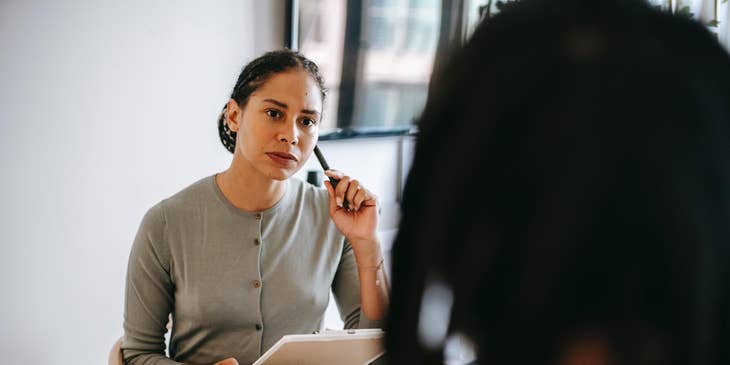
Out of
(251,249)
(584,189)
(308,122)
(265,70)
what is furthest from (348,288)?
(584,189)

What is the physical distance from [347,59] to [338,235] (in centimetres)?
90

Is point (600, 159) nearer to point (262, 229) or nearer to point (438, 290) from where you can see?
point (438, 290)

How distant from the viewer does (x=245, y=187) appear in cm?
129

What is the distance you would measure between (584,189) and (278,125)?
1.02 metres

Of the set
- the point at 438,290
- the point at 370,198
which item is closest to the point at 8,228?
the point at 370,198

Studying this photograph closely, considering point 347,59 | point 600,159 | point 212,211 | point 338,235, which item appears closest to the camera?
point 600,159

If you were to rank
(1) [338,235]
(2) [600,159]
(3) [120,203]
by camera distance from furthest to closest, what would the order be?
(3) [120,203]
(1) [338,235]
(2) [600,159]

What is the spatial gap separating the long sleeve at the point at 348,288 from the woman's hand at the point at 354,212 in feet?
0.35

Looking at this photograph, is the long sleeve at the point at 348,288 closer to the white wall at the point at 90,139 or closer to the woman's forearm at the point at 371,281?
the woman's forearm at the point at 371,281

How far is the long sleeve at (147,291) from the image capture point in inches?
47.2

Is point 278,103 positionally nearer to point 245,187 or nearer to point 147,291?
point 245,187

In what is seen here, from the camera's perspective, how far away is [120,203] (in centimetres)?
164

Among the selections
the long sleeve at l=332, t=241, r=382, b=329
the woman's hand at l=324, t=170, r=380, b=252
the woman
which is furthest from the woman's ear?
the long sleeve at l=332, t=241, r=382, b=329

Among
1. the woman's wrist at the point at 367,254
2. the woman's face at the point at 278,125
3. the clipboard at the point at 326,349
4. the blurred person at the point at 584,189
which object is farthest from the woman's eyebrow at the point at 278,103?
the blurred person at the point at 584,189
